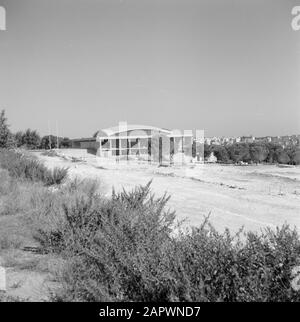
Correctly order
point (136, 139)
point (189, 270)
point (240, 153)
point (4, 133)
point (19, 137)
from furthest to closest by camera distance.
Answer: point (19, 137) < point (136, 139) < point (240, 153) < point (4, 133) < point (189, 270)

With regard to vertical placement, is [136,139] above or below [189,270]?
above

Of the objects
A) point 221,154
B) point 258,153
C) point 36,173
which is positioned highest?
point 258,153

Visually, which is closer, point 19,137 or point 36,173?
point 36,173

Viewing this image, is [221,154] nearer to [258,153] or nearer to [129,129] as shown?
[258,153]

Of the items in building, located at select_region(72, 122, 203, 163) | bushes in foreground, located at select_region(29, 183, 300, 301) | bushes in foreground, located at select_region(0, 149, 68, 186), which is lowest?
bushes in foreground, located at select_region(29, 183, 300, 301)

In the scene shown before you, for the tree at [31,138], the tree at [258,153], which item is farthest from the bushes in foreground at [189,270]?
the tree at [31,138]

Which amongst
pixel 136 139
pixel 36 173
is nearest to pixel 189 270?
pixel 36 173

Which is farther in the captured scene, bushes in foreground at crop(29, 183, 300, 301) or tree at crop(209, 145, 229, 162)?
tree at crop(209, 145, 229, 162)

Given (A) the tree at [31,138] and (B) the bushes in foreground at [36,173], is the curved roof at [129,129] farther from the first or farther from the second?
(B) the bushes in foreground at [36,173]

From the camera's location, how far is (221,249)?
8.79 feet

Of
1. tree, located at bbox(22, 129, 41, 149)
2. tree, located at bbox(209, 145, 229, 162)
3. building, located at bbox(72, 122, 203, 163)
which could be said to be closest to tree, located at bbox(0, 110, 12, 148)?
building, located at bbox(72, 122, 203, 163)

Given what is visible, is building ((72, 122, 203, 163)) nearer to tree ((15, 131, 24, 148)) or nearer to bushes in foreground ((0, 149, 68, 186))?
tree ((15, 131, 24, 148))
